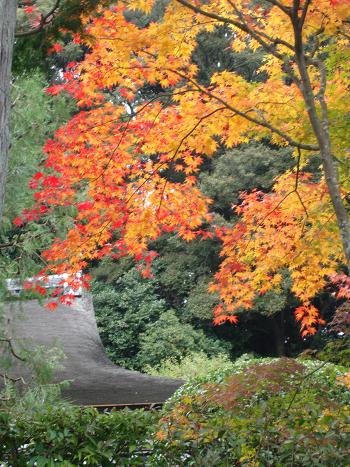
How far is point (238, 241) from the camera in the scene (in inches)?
256

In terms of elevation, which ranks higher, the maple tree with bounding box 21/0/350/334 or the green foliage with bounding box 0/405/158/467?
the maple tree with bounding box 21/0/350/334

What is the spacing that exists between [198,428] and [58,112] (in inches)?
257

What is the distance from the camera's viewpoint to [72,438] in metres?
4.00

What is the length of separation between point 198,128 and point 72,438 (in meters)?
3.01

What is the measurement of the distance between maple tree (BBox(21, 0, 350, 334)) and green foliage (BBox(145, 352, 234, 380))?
7.41 metres

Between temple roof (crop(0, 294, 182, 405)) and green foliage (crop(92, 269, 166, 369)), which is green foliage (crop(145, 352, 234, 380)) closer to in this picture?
green foliage (crop(92, 269, 166, 369))

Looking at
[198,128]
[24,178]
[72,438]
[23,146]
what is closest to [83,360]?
[24,178]

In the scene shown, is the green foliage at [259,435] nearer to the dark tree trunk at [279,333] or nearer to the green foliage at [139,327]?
the green foliage at [139,327]

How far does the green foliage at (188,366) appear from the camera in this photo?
45.3 feet

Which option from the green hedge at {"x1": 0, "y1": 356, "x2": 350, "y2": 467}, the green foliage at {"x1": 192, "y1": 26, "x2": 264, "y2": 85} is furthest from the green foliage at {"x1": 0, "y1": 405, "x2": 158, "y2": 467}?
the green foliage at {"x1": 192, "y1": 26, "x2": 264, "y2": 85}

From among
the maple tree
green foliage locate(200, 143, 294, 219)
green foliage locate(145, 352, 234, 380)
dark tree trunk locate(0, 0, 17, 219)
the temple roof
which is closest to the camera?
dark tree trunk locate(0, 0, 17, 219)

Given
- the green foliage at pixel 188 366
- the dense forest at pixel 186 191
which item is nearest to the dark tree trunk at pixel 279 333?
the green foliage at pixel 188 366

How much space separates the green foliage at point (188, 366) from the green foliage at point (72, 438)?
9359 millimetres

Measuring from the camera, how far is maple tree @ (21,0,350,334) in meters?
5.21
